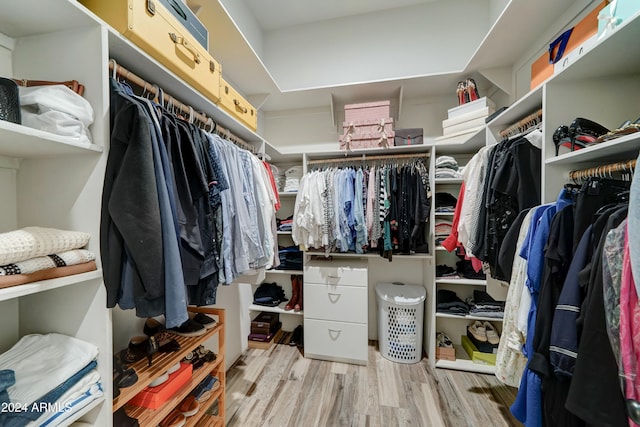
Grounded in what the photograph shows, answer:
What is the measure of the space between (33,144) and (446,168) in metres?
2.25

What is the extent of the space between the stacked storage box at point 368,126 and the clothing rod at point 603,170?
1.18m

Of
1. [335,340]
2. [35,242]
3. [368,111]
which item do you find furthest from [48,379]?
[368,111]

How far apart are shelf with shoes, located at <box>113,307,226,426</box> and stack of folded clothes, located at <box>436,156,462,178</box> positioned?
1.90 m

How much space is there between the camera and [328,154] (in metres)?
2.10

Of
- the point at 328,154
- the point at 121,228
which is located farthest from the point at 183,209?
the point at 328,154

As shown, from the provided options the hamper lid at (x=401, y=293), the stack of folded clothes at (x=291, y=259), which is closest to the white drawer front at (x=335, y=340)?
the hamper lid at (x=401, y=293)

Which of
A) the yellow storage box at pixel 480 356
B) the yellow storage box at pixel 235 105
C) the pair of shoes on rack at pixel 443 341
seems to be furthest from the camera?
the pair of shoes on rack at pixel 443 341

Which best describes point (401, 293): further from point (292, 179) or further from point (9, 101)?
point (9, 101)

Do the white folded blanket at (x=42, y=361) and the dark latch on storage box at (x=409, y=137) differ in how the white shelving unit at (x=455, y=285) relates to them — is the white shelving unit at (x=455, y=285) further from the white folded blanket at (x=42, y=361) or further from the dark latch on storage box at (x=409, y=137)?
the white folded blanket at (x=42, y=361)

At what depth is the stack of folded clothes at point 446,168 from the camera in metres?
1.89

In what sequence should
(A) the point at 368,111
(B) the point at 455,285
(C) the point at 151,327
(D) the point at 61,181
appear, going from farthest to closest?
(B) the point at 455,285 → (A) the point at 368,111 → (C) the point at 151,327 → (D) the point at 61,181

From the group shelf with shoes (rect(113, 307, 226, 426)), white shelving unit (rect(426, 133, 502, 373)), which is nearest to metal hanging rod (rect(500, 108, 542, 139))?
white shelving unit (rect(426, 133, 502, 373))

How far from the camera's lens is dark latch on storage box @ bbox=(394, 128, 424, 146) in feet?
6.40

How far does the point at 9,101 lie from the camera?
543 millimetres
